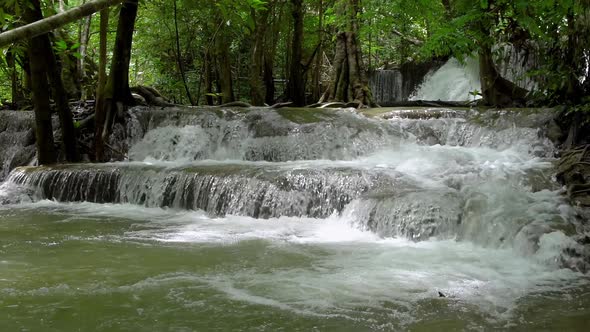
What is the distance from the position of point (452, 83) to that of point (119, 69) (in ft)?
34.3

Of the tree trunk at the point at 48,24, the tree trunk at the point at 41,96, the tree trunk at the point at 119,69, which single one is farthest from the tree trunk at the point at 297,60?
the tree trunk at the point at 48,24

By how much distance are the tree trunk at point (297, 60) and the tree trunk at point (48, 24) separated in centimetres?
1285

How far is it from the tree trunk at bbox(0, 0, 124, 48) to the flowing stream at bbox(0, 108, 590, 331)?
75.8 inches

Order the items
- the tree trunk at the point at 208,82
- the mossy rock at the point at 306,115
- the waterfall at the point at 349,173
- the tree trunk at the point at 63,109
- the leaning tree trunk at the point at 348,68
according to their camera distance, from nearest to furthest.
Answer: the waterfall at the point at 349,173
the tree trunk at the point at 63,109
the mossy rock at the point at 306,115
the leaning tree trunk at the point at 348,68
the tree trunk at the point at 208,82

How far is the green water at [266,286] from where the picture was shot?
3.57 m

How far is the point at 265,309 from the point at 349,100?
10.9 m

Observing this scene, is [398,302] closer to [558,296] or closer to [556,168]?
[558,296]

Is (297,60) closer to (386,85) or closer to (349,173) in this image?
(386,85)

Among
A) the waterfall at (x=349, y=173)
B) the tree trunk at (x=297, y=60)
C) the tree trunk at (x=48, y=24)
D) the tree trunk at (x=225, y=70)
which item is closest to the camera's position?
the tree trunk at (x=48, y=24)

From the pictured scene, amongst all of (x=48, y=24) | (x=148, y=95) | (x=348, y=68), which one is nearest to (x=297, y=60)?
(x=348, y=68)

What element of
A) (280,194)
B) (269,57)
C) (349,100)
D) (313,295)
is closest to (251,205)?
(280,194)

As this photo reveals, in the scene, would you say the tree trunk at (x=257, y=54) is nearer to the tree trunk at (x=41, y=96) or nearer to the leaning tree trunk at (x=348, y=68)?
the leaning tree trunk at (x=348, y=68)

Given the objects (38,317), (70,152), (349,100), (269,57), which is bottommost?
(38,317)

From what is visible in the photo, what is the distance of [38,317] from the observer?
11.9ft
